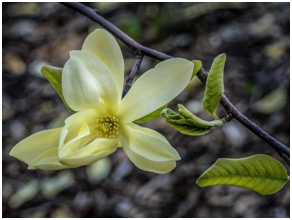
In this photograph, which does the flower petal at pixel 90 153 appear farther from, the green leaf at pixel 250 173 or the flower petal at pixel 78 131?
the green leaf at pixel 250 173

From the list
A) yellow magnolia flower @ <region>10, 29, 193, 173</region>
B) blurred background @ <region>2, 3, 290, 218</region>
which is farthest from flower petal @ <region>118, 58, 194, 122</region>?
blurred background @ <region>2, 3, 290, 218</region>

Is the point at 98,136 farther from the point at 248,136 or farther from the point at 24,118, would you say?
the point at 24,118

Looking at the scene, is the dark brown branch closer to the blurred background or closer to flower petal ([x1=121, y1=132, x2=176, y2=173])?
flower petal ([x1=121, y1=132, x2=176, y2=173])

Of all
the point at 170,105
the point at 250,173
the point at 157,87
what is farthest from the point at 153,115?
the point at 170,105

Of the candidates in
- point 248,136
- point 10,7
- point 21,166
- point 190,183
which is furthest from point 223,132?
point 10,7

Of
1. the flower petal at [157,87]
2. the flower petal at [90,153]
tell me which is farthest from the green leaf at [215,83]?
the flower petal at [90,153]

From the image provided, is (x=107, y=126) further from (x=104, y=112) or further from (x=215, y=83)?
(x=215, y=83)
